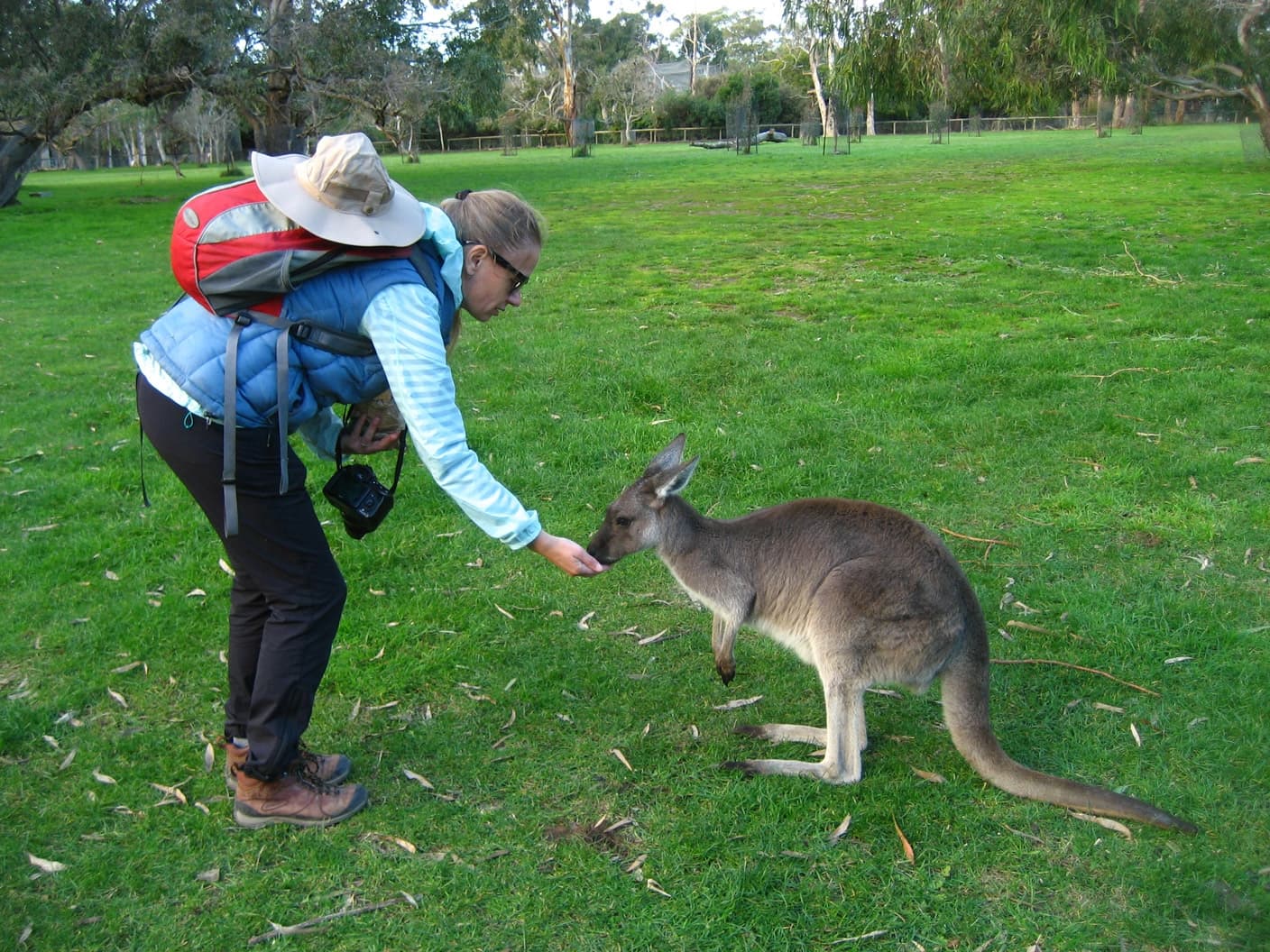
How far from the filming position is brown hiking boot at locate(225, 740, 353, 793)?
2.84 m

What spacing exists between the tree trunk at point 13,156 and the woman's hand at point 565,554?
19.9 metres

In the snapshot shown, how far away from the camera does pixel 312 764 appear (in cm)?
286

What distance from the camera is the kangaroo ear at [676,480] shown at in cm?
312

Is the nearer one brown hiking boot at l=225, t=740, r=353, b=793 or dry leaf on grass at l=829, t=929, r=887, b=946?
dry leaf on grass at l=829, t=929, r=887, b=946

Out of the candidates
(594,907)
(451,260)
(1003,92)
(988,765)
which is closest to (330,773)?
(594,907)

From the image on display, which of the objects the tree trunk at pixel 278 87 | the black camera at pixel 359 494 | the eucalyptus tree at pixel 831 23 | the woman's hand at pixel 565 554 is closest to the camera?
the woman's hand at pixel 565 554

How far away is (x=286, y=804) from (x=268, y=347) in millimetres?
1232

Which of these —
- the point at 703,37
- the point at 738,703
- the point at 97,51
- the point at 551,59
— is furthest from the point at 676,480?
the point at 703,37

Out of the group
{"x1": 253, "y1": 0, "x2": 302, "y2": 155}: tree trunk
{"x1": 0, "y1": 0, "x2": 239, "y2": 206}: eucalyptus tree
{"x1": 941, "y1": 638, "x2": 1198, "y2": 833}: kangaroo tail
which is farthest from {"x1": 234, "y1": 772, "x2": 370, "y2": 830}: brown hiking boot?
{"x1": 253, "y1": 0, "x2": 302, "y2": 155}: tree trunk

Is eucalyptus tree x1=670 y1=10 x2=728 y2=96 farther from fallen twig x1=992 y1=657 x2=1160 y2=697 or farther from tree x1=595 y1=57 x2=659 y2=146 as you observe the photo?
fallen twig x1=992 y1=657 x2=1160 y2=697

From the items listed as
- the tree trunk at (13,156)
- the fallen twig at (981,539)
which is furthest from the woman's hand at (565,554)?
the tree trunk at (13,156)

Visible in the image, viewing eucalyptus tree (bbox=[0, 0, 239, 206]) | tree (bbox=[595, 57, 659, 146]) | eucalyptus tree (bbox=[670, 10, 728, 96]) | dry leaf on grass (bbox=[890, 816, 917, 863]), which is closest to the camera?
dry leaf on grass (bbox=[890, 816, 917, 863])

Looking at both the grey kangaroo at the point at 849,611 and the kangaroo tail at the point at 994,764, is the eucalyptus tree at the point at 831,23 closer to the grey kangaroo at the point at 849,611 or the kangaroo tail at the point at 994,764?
the grey kangaroo at the point at 849,611

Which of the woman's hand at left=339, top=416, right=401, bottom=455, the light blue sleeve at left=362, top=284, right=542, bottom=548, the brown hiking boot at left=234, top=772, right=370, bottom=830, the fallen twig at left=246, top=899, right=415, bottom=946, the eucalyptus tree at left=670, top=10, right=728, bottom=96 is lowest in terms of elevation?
the fallen twig at left=246, top=899, right=415, bottom=946
